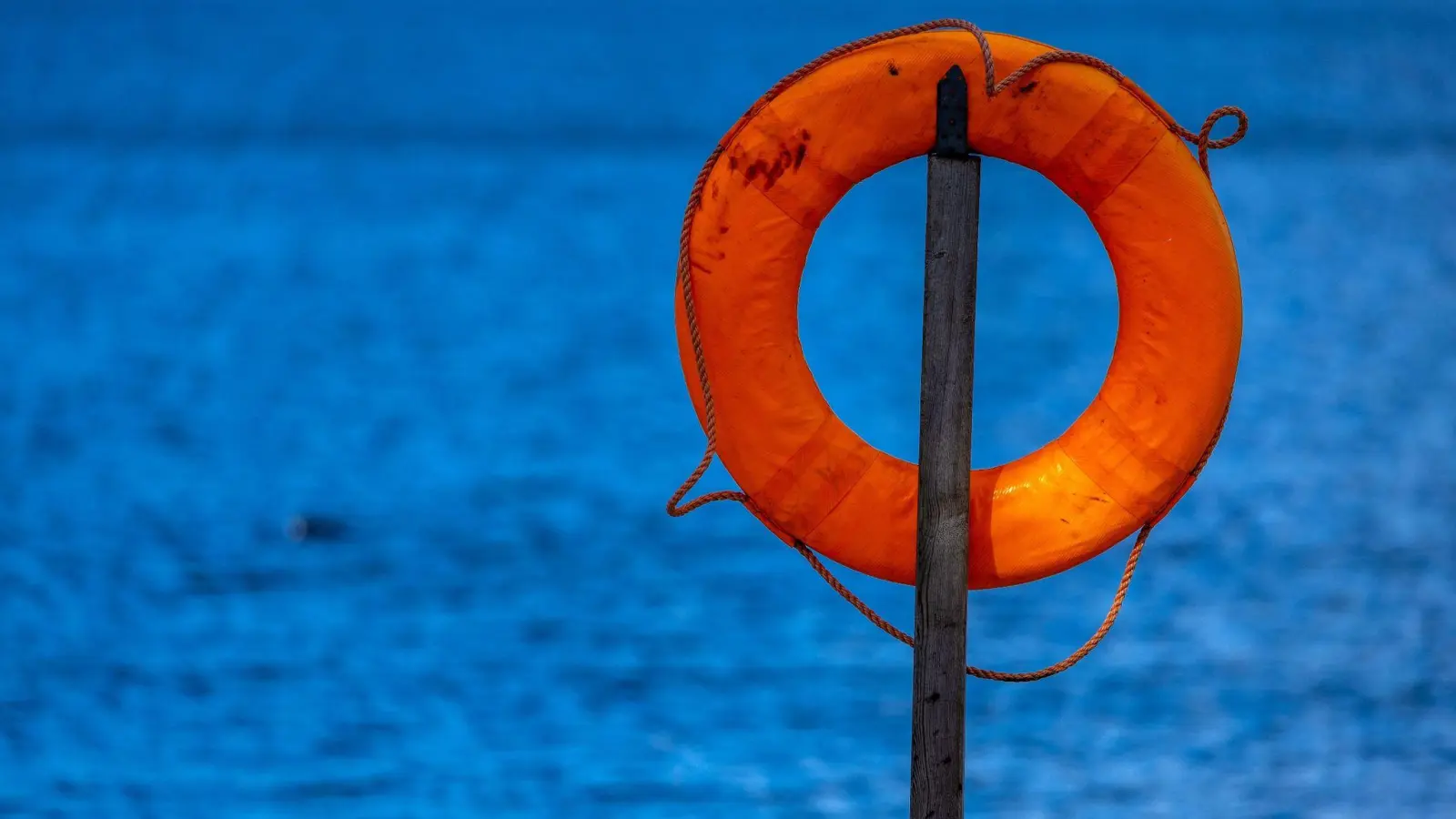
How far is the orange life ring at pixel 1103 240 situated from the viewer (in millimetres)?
1973

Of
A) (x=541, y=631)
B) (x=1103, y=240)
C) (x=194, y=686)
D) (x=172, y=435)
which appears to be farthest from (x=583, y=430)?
(x=1103, y=240)

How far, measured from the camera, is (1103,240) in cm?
205

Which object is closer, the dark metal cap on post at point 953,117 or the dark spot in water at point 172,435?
the dark metal cap on post at point 953,117

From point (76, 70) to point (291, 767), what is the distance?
10.3 meters

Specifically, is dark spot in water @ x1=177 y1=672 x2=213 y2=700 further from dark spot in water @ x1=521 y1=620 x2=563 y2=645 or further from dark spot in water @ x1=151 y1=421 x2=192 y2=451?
dark spot in water @ x1=151 y1=421 x2=192 y2=451

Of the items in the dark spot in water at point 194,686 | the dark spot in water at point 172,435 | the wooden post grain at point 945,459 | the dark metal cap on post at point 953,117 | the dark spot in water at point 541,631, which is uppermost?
the dark spot in water at point 172,435

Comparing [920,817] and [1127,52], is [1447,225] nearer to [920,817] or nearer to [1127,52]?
[1127,52]

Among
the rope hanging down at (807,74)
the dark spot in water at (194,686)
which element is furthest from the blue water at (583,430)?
the rope hanging down at (807,74)

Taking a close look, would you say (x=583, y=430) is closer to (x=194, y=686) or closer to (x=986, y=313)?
(x=986, y=313)

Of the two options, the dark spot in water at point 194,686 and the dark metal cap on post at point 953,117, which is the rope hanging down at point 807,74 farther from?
the dark spot in water at point 194,686

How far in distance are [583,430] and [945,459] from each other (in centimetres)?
503

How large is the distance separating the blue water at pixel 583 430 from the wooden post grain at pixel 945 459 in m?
1.70

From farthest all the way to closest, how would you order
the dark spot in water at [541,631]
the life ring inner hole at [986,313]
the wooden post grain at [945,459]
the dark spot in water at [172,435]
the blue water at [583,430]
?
the life ring inner hole at [986,313], the dark spot in water at [172,435], the dark spot in water at [541,631], the blue water at [583,430], the wooden post grain at [945,459]

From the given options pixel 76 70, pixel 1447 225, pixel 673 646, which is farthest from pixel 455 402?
pixel 76 70
